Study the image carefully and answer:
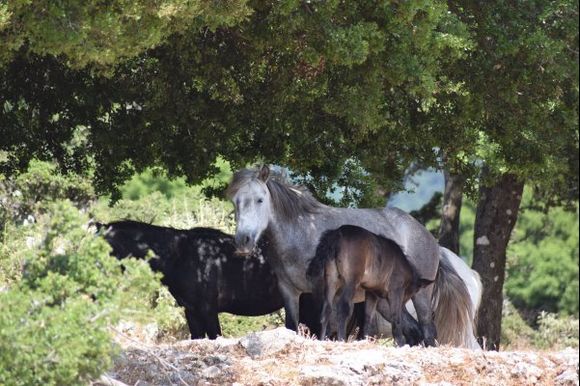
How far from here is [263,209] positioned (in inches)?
643

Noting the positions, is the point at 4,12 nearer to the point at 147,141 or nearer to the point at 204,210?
the point at 147,141

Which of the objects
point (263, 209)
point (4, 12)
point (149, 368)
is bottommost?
point (149, 368)

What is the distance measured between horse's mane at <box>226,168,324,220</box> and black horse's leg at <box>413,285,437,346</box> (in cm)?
171

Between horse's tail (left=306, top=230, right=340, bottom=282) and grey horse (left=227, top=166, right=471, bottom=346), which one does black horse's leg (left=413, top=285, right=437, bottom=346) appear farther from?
horse's tail (left=306, top=230, right=340, bottom=282)

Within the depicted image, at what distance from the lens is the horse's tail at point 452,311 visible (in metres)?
17.9

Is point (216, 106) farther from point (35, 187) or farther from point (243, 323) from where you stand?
point (35, 187)

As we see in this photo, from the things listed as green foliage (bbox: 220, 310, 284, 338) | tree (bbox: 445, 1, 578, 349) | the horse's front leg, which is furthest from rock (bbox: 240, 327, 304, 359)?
green foliage (bbox: 220, 310, 284, 338)

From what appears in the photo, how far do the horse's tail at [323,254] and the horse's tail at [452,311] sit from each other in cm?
232

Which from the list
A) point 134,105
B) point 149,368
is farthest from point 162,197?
point 149,368

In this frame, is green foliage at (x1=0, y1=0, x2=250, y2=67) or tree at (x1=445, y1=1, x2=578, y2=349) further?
tree at (x1=445, y1=1, x2=578, y2=349)

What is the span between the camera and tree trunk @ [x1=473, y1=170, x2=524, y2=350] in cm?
2283

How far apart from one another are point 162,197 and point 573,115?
39.6 ft

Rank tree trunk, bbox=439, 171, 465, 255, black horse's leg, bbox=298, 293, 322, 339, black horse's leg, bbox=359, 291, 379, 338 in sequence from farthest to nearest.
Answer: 1. tree trunk, bbox=439, 171, 465, 255
2. black horse's leg, bbox=298, 293, 322, 339
3. black horse's leg, bbox=359, 291, 379, 338

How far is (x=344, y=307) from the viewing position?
51.5 feet
